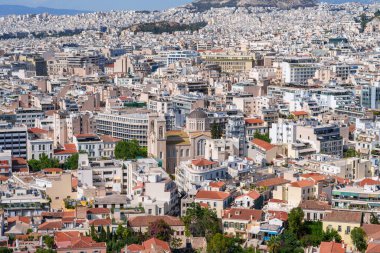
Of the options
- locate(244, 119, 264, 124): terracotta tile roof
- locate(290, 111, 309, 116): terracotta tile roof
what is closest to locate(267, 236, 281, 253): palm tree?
locate(244, 119, 264, 124): terracotta tile roof

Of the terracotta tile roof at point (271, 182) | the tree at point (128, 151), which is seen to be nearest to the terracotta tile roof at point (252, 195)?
the terracotta tile roof at point (271, 182)

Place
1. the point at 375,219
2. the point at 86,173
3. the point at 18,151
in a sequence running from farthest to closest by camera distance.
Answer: the point at 18,151
the point at 86,173
the point at 375,219

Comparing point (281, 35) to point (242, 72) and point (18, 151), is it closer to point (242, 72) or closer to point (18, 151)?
point (242, 72)

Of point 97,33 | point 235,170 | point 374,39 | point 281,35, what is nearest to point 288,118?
point 235,170

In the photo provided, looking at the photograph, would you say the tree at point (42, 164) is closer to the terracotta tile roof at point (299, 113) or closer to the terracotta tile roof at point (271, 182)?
the terracotta tile roof at point (271, 182)

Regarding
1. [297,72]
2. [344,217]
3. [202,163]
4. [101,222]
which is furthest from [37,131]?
[297,72]

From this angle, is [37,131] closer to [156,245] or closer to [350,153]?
[350,153]
